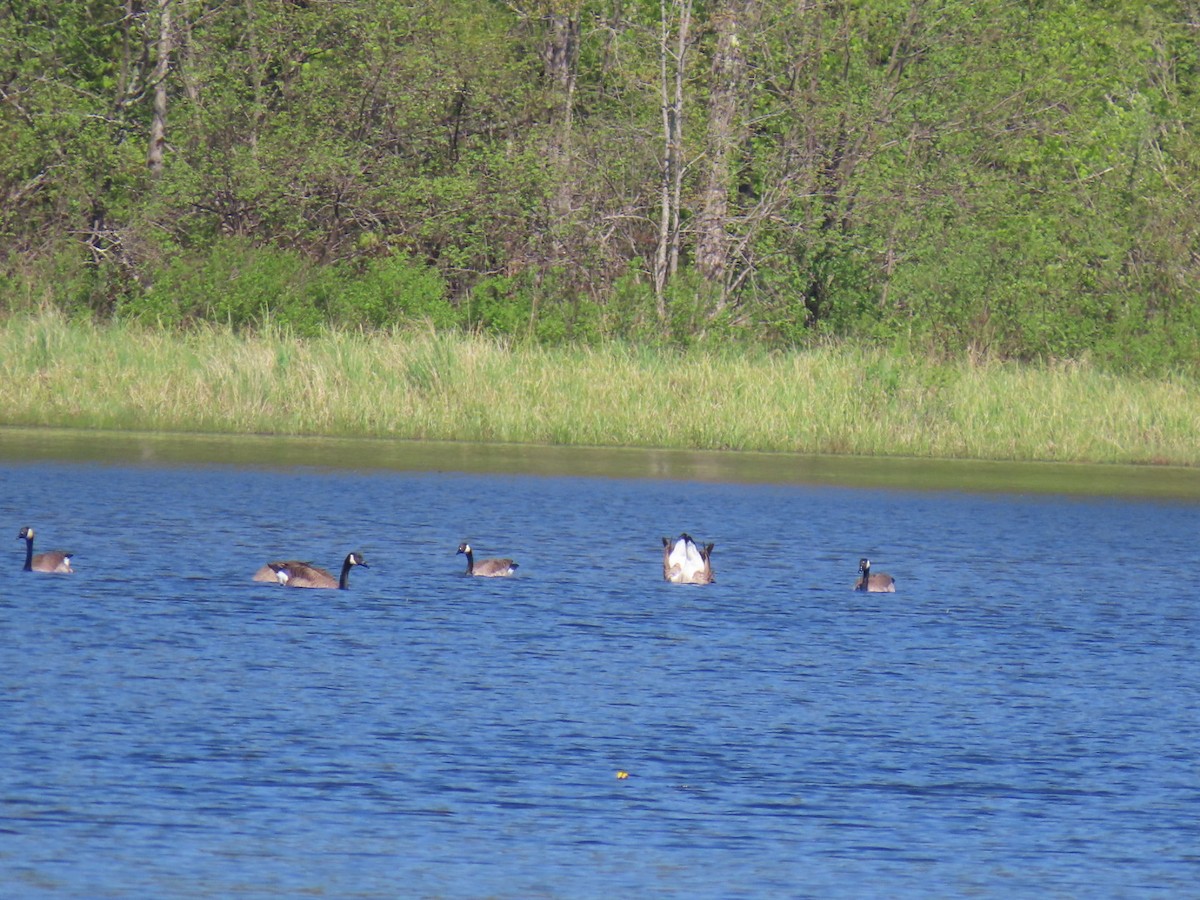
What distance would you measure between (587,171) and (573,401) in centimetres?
1182

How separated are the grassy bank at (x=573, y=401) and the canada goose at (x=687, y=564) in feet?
33.5

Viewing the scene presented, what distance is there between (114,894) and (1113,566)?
11695 mm

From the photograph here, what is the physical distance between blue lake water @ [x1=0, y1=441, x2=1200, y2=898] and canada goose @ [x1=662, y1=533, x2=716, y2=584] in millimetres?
143

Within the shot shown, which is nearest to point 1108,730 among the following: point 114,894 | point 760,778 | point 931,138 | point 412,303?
point 760,778

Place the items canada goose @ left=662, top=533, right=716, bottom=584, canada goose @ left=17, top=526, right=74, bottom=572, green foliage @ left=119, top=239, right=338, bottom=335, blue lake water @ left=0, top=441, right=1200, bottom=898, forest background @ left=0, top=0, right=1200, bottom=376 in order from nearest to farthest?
blue lake water @ left=0, top=441, right=1200, bottom=898 < canada goose @ left=17, top=526, right=74, bottom=572 < canada goose @ left=662, top=533, right=716, bottom=584 < green foliage @ left=119, top=239, right=338, bottom=335 < forest background @ left=0, top=0, right=1200, bottom=376

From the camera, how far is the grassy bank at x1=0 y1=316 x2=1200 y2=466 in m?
25.5

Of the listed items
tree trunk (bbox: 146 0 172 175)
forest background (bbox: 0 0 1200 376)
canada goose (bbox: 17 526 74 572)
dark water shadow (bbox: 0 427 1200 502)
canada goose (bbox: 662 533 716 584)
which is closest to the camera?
canada goose (bbox: 17 526 74 572)

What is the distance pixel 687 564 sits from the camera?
49.1 feet

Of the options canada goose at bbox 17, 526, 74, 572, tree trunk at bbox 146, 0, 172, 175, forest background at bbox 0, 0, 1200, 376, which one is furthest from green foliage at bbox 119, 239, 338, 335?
canada goose at bbox 17, 526, 74, 572

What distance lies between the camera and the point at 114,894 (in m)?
7.00

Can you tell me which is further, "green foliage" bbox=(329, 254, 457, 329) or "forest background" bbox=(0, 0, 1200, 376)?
"forest background" bbox=(0, 0, 1200, 376)

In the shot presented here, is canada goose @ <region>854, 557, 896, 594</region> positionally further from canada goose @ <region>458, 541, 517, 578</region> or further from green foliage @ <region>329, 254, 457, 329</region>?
green foliage @ <region>329, 254, 457, 329</region>

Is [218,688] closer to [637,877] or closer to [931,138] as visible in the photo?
[637,877]

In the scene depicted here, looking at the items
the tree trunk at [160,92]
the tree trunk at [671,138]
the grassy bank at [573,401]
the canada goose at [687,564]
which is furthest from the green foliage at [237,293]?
the canada goose at [687,564]
